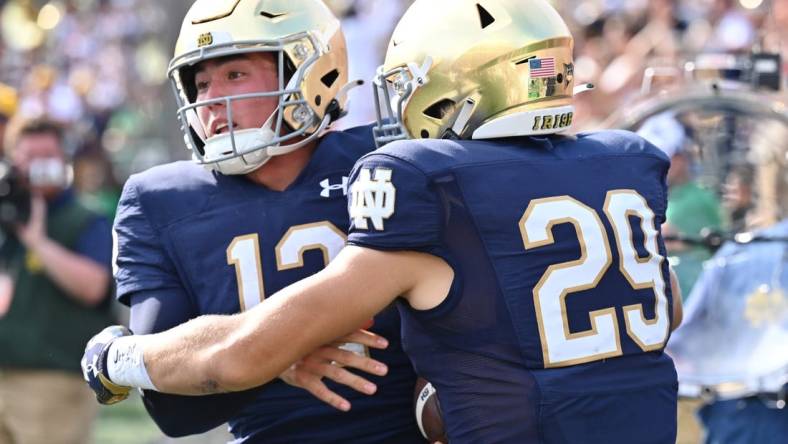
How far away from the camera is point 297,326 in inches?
107

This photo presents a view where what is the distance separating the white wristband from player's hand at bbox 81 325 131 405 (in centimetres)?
3

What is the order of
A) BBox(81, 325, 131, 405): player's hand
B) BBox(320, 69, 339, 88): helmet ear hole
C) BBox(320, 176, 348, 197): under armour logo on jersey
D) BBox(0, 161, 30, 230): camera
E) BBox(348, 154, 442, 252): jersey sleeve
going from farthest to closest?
BBox(0, 161, 30, 230): camera → BBox(320, 69, 339, 88): helmet ear hole → BBox(320, 176, 348, 197): under armour logo on jersey → BBox(81, 325, 131, 405): player's hand → BBox(348, 154, 442, 252): jersey sleeve

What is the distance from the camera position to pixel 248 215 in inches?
130

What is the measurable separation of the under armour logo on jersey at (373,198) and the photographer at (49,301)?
3807mm

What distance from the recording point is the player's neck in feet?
11.2

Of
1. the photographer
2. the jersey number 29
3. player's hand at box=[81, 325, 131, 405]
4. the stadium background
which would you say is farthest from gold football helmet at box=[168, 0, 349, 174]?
the photographer

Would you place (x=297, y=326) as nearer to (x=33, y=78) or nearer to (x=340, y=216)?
(x=340, y=216)

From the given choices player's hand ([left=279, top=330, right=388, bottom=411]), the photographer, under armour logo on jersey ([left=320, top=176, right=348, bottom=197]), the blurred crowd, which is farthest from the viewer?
the blurred crowd

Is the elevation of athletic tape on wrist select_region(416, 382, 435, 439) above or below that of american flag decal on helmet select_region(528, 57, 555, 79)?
below

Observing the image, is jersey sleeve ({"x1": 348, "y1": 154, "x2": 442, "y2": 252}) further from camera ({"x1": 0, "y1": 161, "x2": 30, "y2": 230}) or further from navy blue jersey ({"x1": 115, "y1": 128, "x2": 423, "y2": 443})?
camera ({"x1": 0, "y1": 161, "x2": 30, "y2": 230})

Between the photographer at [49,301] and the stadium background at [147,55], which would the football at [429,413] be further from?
the photographer at [49,301]

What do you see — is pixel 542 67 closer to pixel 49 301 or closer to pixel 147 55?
pixel 49 301

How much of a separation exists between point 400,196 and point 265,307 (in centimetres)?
38

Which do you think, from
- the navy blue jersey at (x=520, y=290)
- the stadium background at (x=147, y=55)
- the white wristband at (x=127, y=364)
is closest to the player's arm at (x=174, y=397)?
the white wristband at (x=127, y=364)
